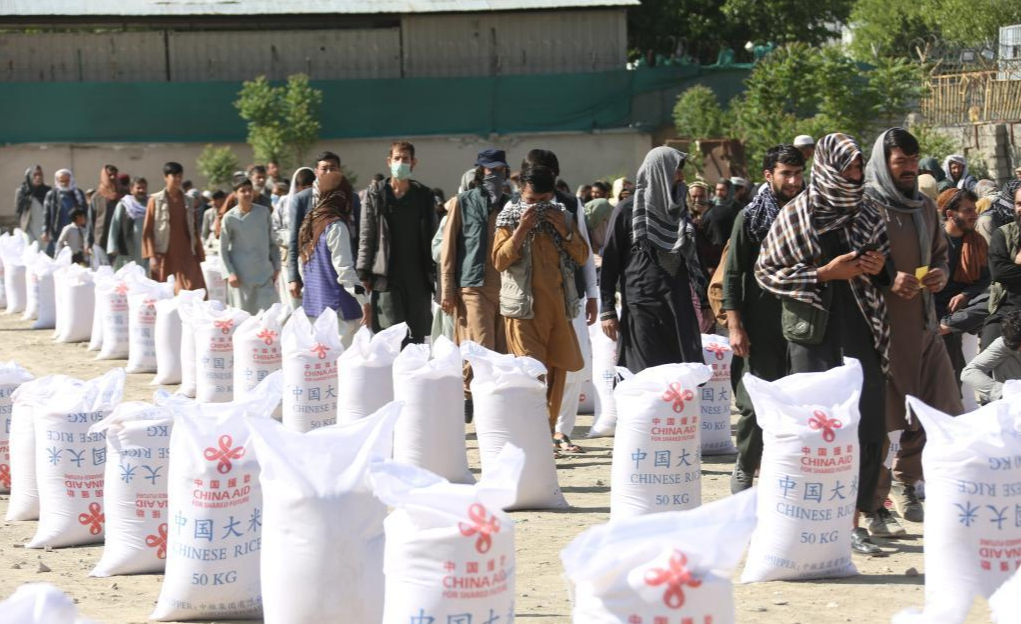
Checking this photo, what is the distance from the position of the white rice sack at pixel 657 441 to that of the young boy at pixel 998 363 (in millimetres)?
2355

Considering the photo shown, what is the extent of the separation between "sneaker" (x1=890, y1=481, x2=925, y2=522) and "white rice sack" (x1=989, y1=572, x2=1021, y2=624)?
2.82 metres

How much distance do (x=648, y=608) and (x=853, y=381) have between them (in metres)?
2.23

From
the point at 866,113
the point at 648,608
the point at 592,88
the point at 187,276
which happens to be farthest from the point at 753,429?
the point at 592,88

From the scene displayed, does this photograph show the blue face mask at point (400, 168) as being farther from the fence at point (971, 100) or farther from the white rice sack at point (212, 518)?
the fence at point (971, 100)

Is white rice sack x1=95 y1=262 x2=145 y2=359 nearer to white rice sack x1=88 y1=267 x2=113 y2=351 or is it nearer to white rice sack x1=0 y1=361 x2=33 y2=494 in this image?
white rice sack x1=88 y1=267 x2=113 y2=351

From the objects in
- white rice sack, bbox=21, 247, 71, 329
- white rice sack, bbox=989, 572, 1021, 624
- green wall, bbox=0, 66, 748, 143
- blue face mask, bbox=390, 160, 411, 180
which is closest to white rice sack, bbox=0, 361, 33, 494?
blue face mask, bbox=390, 160, 411, 180

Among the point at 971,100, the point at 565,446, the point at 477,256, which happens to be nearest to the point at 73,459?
the point at 477,256

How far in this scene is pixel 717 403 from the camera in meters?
8.55

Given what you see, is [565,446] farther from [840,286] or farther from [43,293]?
[43,293]

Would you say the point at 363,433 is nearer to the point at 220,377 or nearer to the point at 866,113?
the point at 220,377

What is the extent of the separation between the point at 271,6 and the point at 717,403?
28935 mm

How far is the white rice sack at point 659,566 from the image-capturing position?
3.60 metres

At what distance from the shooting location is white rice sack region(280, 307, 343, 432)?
26.6 ft

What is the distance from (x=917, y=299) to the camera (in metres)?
6.18
